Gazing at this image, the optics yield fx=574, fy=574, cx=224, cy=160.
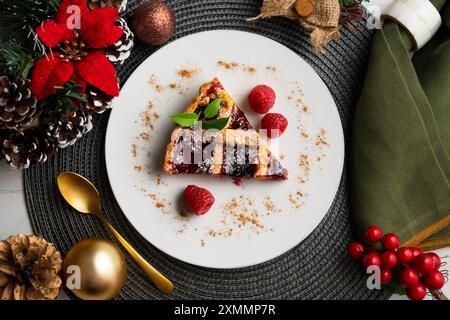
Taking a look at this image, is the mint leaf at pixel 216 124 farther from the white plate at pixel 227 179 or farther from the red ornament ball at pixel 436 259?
the red ornament ball at pixel 436 259

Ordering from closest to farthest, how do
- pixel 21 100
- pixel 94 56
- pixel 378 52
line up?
pixel 21 100
pixel 94 56
pixel 378 52

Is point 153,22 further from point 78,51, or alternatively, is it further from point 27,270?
point 27,270

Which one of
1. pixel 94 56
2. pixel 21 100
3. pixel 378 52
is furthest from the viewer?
pixel 378 52

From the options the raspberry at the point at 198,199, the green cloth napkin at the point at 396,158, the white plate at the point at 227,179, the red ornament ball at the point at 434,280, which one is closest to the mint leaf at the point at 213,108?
the white plate at the point at 227,179

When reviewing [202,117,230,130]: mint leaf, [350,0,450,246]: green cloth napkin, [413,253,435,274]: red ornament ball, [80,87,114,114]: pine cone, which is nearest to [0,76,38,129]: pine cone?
[80,87,114,114]: pine cone

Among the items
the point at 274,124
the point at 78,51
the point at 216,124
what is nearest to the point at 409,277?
the point at 274,124
